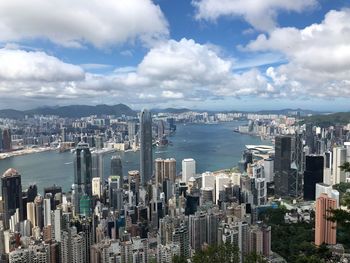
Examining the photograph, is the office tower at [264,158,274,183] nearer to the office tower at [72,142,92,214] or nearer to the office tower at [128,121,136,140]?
the office tower at [72,142,92,214]

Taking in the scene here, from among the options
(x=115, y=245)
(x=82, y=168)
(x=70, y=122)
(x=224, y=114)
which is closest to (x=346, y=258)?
→ (x=115, y=245)

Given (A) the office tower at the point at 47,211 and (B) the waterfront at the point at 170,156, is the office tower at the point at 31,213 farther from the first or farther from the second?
(B) the waterfront at the point at 170,156

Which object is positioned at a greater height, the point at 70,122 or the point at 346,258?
the point at 70,122

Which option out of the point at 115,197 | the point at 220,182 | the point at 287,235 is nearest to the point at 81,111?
the point at 220,182

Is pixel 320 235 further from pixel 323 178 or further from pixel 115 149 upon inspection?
pixel 115 149

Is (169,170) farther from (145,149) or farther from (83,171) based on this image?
(83,171)

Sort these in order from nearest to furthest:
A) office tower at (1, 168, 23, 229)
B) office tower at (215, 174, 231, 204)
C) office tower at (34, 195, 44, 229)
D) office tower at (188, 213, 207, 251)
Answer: office tower at (188, 213, 207, 251)
office tower at (34, 195, 44, 229)
office tower at (1, 168, 23, 229)
office tower at (215, 174, 231, 204)

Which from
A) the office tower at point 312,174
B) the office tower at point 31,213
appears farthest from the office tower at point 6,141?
the office tower at point 312,174

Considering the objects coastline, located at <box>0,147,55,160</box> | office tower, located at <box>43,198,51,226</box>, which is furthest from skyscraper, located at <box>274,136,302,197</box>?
coastline, located at <box>0,147,55,160</box>
